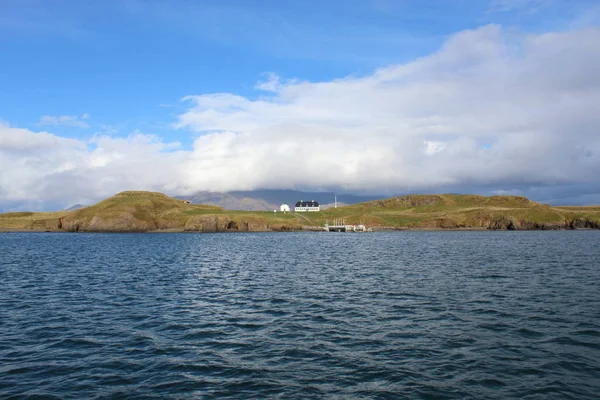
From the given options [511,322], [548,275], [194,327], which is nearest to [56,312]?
[194,327]

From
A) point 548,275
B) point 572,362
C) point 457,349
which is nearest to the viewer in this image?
point 572,362

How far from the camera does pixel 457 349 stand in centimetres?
2797

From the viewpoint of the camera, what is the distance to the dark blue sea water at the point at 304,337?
22.3m

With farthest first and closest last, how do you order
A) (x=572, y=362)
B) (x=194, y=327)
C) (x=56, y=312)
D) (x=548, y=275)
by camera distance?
1. (x=548, y=275)
2. (x=56, y=312)
3. (x=194, y=327)
4. (x=572, y=362)

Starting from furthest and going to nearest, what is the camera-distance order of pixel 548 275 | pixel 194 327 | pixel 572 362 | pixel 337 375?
pixel 548 275
pixel 194 327
pixel 572 362
pixel 337 375

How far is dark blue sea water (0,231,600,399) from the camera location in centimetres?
2228

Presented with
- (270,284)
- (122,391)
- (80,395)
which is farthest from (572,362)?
(270,284)

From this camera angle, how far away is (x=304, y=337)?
3084 centimetres

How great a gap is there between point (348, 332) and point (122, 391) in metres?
16.3

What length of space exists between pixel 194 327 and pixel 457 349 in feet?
64.3

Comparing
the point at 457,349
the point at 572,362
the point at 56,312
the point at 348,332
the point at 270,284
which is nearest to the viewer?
the point at 572,362

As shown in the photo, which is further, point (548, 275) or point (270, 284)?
point (548, 275)

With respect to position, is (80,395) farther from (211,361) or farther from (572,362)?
(572,362)

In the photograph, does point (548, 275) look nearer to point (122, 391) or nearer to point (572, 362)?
point (572, 362)
